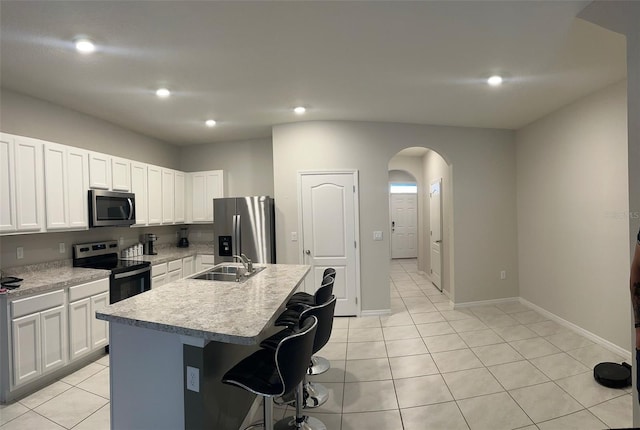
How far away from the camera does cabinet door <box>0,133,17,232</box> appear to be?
2502mm

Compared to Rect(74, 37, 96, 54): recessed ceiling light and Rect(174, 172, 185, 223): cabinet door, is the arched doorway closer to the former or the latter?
Rect(174, 172, 185, 223): cabinet door

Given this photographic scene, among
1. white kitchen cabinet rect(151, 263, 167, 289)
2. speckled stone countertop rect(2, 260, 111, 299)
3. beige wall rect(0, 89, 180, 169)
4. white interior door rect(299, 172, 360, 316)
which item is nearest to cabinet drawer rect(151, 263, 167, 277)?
white kitchen cabinet rect(151, 263, 167, 289)

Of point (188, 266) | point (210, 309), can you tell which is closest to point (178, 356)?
point (210, 309)

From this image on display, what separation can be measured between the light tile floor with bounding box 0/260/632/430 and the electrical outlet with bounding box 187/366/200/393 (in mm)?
894

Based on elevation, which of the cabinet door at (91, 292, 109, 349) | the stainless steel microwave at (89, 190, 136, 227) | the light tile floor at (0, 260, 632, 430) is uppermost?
the stainless steel microwave at (89, 190, 136, 227)

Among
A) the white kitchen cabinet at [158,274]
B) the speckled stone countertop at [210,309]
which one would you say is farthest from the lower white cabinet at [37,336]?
the speckled stone countertop at [210,309]

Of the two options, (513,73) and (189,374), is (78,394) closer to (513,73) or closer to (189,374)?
(189,374)

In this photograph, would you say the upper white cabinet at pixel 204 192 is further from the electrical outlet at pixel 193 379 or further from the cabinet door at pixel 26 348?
the electrical outlet at pixel 193 379

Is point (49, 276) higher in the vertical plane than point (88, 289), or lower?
higher

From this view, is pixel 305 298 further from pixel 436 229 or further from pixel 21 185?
pixel 436 229

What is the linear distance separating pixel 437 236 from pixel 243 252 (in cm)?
351

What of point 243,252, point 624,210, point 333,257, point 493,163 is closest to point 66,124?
point 243,252

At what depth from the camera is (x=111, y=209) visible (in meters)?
3.55

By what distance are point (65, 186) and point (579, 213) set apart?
5.61 meters
